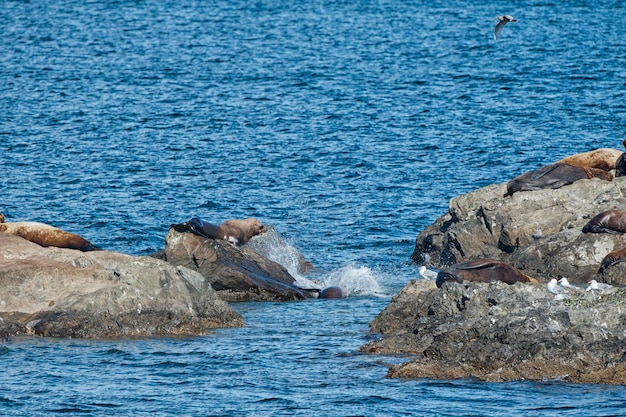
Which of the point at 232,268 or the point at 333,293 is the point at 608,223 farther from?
the point at 232,268

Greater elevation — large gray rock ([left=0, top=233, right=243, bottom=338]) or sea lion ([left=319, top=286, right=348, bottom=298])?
→ large gray rock ([left=0, top=233, right=243, bottom=338])

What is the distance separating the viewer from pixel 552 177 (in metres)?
23.5

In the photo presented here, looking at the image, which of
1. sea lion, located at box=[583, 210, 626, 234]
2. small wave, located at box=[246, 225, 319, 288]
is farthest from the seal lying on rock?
sea lion, located at box=[583, 210, 626, 234]

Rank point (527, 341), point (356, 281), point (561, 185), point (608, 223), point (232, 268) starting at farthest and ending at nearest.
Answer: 1. point (561, 185)
2. point (356, 281)
3. point (608, 223)
4. point (232, 268)
5. point (527, 341)

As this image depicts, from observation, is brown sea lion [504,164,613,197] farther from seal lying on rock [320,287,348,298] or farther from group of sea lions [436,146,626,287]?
seal lying on rock [320,287,348,298]

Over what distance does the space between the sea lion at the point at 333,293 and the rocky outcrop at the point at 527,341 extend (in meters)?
4.64

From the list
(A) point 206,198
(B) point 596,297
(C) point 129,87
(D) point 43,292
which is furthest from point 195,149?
(B) point 596,297

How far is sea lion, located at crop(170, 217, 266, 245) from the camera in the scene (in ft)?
70.6

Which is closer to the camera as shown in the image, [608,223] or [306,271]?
[608,223]

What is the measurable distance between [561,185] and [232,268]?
6796mm

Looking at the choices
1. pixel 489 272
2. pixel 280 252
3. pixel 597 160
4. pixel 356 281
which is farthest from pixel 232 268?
pixel 597 160

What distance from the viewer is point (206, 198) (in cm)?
2938

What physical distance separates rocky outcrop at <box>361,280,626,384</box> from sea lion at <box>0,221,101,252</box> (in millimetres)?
7470

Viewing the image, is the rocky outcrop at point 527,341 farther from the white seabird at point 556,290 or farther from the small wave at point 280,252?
the small wave at point 280,252
